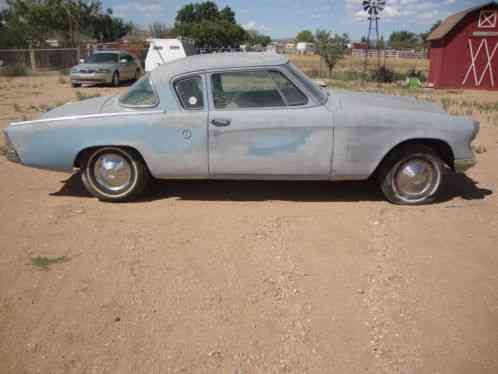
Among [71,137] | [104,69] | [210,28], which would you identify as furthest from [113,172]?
[210,28]

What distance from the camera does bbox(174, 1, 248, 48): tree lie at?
6500 cm

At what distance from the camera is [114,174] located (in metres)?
4.66

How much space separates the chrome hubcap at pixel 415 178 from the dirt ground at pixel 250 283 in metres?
0.21

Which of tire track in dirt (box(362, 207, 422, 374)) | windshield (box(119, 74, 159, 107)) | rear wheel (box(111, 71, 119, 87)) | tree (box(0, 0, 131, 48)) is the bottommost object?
tire track in dirt (box(362, 207, 422, 374))

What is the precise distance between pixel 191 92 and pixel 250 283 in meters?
2.16

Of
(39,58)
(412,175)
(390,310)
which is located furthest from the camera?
(39,58)

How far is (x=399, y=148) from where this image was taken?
439 centimetres

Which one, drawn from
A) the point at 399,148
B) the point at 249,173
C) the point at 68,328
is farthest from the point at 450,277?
the point at 68,328

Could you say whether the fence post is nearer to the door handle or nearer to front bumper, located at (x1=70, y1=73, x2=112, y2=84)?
front bumper, located at (x1=70, y1=73, x2=112, y2=84)

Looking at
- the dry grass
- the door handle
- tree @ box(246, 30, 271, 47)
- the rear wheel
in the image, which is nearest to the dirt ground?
the door handle

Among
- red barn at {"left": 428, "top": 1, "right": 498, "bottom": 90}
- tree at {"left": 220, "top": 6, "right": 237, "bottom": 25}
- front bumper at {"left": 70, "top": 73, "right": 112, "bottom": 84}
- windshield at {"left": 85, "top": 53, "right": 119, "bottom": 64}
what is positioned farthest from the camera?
tree at {"left": 220, "top": 6, "right": 237, "bottom": 25}

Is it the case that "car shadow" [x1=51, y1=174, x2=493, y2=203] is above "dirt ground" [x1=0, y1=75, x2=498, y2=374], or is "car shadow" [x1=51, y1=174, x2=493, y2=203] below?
above

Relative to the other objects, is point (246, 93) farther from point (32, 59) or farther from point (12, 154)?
point (32, 59)

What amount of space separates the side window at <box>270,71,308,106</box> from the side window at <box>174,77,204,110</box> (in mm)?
768
